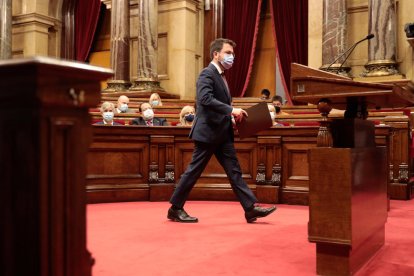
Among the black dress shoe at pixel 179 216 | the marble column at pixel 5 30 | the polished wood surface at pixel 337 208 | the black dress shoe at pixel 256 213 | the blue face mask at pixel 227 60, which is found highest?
the marble column at pixel 5 30

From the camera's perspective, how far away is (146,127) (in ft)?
16.4

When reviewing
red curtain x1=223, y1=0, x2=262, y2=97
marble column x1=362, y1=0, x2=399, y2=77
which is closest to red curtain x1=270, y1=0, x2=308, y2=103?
red curtain x1=223, y1=0, x2=262, y2=97

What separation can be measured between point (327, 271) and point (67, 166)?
4.88 ft

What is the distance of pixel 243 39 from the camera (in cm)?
973

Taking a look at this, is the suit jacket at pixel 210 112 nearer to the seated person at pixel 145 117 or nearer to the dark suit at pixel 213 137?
the dark suit at pixel 213 137

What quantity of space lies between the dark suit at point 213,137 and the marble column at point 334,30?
4.25 metres

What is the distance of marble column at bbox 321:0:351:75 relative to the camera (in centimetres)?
745

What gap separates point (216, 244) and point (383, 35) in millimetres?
5302

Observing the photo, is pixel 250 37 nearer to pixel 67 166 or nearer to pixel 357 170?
pixel 357 170

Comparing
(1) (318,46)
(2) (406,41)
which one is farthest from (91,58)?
(2) (406,41)

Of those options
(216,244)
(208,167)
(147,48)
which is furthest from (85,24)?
(216,244)

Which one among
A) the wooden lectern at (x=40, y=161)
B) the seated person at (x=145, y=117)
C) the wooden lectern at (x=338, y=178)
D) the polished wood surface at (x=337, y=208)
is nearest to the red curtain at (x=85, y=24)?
the seated person at (x=145, y=117)

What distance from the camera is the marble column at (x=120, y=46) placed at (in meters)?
9.16

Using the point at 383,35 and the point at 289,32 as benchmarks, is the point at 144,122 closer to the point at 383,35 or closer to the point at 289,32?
the point at 383,35
